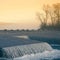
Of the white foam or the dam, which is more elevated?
the dam

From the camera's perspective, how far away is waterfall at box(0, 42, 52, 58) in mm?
15083

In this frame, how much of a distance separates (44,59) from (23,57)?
104 centimetres

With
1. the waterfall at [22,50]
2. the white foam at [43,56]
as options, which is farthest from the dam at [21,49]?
the white foam at [43,56]

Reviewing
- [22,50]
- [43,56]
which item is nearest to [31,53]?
[22,50]

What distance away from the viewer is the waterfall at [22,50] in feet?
49.5

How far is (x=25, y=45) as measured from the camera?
16062 millimetres

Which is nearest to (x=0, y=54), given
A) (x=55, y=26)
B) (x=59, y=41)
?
(x=59, y=41)

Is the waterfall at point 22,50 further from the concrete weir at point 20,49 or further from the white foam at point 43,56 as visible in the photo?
the white foam at point 43,56

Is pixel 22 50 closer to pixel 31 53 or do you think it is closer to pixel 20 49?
pixel 20 49

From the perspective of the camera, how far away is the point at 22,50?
15703 millimetres

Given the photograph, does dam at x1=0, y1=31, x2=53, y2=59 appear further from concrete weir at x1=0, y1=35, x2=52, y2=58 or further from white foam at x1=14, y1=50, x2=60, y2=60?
white foam at x1=14, y1=50, x2=60, y2=60

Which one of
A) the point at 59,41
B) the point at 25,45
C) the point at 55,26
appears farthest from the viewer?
the point at 55,26

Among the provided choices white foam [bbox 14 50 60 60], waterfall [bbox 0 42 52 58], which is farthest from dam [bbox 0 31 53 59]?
white foam [bbox 14 50 60 60]

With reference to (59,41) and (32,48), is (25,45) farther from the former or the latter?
(59,41)
